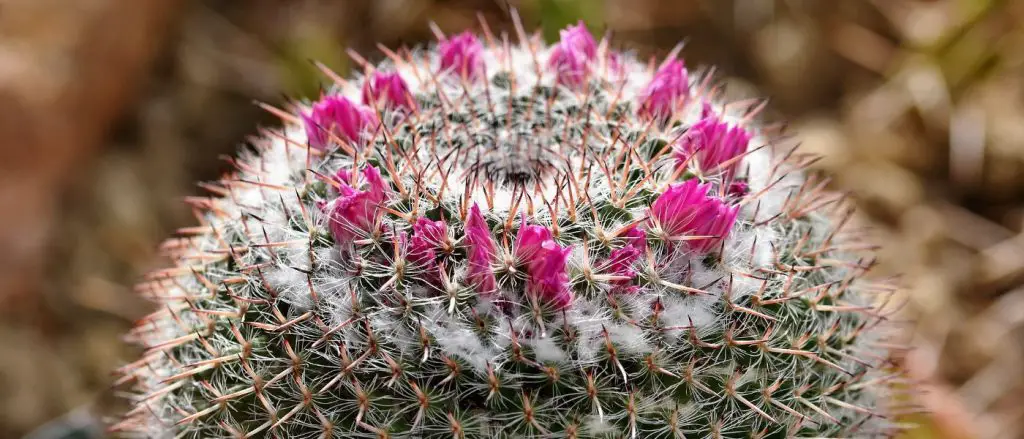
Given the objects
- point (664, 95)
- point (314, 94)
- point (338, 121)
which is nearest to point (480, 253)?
point (338, 121)

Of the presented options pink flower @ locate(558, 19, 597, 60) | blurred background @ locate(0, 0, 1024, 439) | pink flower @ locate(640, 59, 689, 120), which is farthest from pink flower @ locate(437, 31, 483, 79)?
blurred background @ locate(0, 0, 1024, 439)

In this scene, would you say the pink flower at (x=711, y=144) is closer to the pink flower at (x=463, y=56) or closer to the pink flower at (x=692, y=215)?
the pink flower at (x=692, y=215)

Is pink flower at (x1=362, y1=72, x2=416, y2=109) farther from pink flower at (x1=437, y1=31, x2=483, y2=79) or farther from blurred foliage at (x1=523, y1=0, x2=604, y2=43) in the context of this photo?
blurred foliage at (x1=523, y1=0, x2=604, y2=43)

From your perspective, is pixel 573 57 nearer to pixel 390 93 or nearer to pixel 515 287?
pixel 390 93

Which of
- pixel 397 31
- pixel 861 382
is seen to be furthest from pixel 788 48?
pixel 861 382

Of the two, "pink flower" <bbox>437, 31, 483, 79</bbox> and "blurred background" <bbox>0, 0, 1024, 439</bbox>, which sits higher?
"blurred background" <bbox>0, 0, 1024, 439</bbox>

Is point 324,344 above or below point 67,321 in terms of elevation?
below

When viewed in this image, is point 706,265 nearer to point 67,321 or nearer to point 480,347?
point 480,347
